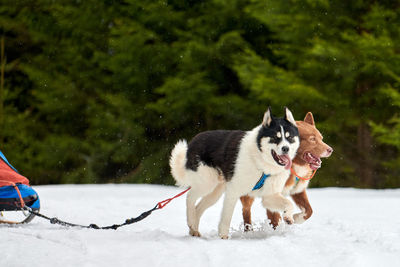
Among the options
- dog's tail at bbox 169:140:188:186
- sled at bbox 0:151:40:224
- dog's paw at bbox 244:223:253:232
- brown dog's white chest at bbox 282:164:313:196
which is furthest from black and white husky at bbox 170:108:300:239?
sled at bbox 0:151:40:224

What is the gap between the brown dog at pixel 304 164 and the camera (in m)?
4.45

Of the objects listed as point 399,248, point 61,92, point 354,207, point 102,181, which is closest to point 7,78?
point 61,92

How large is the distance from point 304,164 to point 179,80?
9094mm

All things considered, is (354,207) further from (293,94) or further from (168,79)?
(168,79)

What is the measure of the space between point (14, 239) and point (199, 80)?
31.6 feet

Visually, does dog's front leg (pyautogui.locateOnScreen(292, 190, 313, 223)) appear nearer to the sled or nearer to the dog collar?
the dog collar

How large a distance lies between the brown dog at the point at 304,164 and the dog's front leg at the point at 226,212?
37 centimetres

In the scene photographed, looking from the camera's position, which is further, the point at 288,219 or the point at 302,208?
the point at 302,208

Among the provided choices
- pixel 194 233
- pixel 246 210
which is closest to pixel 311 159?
pixel 246 210

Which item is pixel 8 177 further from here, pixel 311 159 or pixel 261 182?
pixel 311 159

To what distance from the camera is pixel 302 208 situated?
4691mm

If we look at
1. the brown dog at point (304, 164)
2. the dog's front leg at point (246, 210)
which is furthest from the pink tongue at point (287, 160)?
the dog's front leg at point (246, 210)

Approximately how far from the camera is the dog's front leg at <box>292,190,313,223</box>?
465 cm

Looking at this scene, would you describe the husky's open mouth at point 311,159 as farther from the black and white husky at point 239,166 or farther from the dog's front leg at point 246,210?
the dog's front leg at point 246,210
